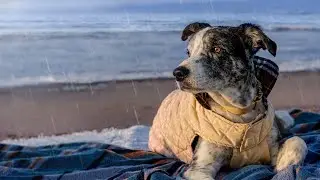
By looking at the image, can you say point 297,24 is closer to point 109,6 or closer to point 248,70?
point 109,6

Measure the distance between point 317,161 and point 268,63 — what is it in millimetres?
726

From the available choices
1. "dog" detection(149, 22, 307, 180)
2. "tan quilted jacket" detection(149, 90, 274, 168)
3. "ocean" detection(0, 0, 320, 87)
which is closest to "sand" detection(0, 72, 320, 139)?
"ocean" detection(0, 0, 320, 87)

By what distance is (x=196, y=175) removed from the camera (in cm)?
343

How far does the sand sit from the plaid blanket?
1.25m

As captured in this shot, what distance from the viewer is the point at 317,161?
388 centimetres

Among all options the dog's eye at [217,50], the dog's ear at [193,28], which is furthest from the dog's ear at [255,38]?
the dog's ear at [193,28]

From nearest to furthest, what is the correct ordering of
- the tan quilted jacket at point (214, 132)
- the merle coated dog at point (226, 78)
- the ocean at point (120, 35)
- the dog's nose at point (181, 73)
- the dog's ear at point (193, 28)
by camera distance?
the dog's nose at point (181, 73), the merle coated dog at point (226, 78), the tan quilted jacket at point (214, 132), the dog's ear at point (193, 28), the ocean at point (120, 35)

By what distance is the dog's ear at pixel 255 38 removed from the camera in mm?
3533

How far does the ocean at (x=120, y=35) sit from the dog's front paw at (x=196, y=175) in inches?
190

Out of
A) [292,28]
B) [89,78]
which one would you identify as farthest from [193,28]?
[292,28]

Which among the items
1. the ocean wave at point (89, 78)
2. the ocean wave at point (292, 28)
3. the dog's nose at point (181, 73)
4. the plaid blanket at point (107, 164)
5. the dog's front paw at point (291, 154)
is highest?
the dog's nose at point (181, 73)

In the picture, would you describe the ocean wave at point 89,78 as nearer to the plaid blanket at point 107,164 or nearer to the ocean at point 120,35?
the ocean at point 120,35

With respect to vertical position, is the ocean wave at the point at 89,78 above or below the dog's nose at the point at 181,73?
below

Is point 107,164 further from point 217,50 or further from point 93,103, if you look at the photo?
point 93,103
